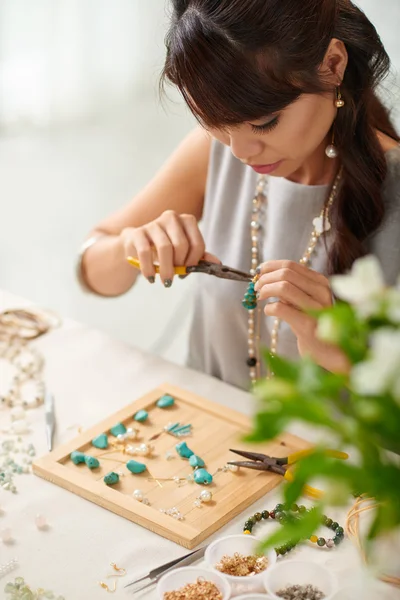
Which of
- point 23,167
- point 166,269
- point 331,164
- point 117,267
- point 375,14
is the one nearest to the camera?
point 166,269

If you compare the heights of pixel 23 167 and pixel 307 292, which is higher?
pixel 307 292

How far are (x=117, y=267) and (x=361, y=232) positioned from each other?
19.7 inches

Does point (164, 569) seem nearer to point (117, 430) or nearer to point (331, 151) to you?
point (117, 430)

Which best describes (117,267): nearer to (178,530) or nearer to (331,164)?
(331,164)

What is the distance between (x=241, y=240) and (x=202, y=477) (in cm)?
61

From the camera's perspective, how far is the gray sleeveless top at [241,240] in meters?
1.46

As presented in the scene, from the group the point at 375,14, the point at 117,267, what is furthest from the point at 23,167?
the point at 117,267

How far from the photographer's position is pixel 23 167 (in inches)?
149

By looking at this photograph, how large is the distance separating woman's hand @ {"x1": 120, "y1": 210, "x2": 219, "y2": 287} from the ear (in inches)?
13.1

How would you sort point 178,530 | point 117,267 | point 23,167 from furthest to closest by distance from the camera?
point 23,167, point 117,267, point 178,530

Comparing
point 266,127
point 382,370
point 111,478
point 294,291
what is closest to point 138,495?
point 111,478

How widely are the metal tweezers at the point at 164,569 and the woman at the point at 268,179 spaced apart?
0.40 m

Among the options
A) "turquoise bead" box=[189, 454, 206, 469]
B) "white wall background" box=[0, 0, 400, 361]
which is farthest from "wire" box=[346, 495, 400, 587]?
"white wall background" box=[0, 0, 400, 361]

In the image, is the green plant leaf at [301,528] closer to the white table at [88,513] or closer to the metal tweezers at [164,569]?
the white table at [88,513]
